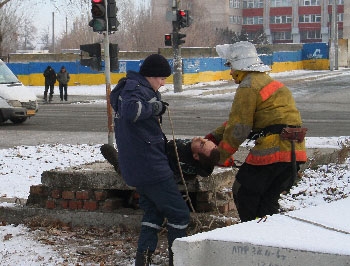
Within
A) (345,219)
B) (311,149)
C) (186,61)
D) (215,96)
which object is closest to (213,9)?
(186,61)

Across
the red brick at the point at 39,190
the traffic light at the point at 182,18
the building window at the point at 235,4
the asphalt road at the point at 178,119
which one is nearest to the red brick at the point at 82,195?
the red brick at the point at 39,190

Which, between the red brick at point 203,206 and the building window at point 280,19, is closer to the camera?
the red brick at point 203,206

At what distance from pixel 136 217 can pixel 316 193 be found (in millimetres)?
2698

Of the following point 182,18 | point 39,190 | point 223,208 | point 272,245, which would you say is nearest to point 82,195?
point 39,190

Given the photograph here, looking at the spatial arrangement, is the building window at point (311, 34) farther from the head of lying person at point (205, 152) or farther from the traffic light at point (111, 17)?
the head of lying person at point (205, 152)

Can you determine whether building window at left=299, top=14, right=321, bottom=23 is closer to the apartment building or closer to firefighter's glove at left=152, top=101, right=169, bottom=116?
the apartment building

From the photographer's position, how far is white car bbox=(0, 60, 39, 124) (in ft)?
67.9

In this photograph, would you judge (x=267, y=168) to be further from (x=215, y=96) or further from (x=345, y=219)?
(x=215, y=96)

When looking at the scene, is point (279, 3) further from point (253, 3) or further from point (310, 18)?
point (310, 18)

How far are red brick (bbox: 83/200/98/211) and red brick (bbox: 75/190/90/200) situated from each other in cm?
5

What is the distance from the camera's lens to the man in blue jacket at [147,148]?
17.4ft

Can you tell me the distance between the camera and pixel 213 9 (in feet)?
389

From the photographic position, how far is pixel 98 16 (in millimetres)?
14906

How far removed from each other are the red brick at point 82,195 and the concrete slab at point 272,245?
3.74 m
